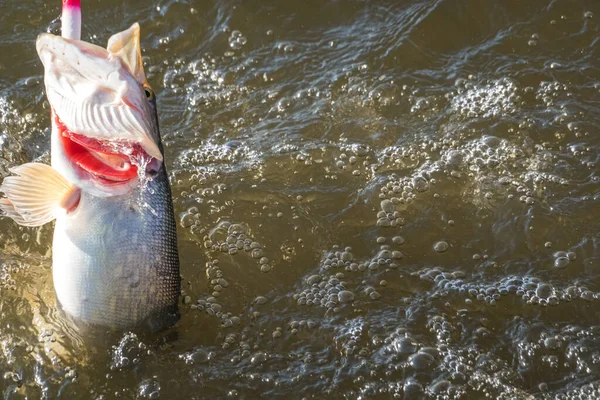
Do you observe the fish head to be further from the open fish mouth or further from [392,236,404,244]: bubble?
[392,236,404,244]: bubble

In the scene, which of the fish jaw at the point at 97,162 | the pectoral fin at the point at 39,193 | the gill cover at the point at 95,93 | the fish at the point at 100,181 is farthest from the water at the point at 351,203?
the gill cover at the point at 95,93

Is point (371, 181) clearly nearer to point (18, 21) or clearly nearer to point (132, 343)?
point (132, 343)

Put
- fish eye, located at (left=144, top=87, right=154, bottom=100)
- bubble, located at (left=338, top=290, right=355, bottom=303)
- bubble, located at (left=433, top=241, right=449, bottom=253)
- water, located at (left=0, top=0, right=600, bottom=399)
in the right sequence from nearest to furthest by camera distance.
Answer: fish eye, located at (left=144, top=87, right=154, bottom=100) < water, located at (left=0, top=0, right=600, bottom=399) < bubble, located at (left=338, top=290, right=355, bottom=303) < bubble, located at (left=433, top=241, right=449, bottom=253)

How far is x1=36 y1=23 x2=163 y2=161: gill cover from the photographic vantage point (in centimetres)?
313

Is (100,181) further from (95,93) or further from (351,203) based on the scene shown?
(351,203)

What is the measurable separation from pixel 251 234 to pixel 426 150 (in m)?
1.13

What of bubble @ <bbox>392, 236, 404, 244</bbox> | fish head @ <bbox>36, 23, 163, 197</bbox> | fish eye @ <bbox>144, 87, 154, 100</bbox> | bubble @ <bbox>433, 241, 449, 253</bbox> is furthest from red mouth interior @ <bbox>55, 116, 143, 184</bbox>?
bubble @ <bbox>433, 241, 449, 253</bbox>

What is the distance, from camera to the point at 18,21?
5328 mm

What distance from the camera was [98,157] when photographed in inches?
127

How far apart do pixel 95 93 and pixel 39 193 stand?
1.50ft

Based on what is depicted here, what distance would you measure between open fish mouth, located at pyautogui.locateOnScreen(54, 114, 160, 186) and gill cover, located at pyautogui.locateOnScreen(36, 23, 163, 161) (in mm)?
35

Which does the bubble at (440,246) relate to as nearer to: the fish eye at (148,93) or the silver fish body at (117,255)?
the silver fish body at (117,255)

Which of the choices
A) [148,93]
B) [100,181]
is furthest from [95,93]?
[100,181]

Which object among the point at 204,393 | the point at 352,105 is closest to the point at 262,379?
the point at 204,393
